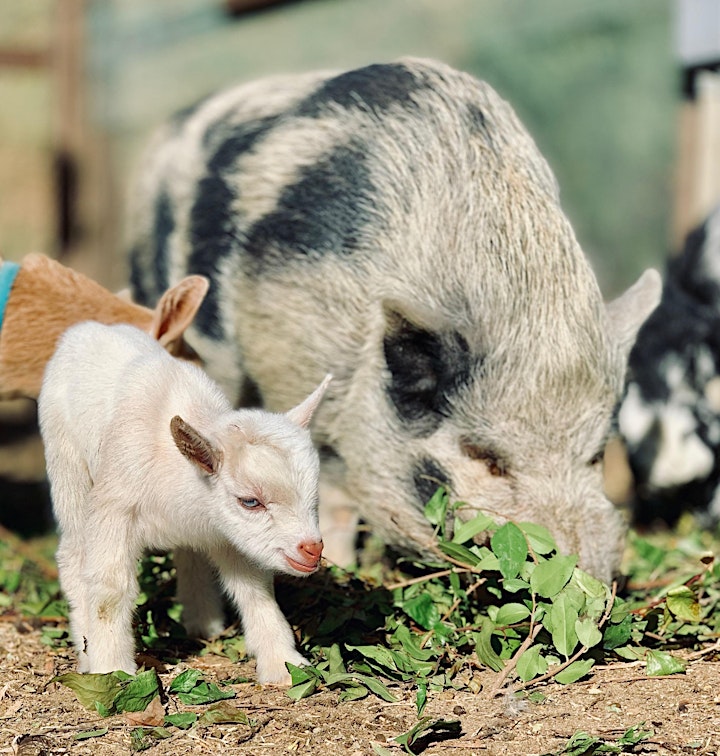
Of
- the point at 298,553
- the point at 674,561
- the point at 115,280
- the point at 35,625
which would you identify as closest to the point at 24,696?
the point at 35,625

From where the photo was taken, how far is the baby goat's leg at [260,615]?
11.4 ft

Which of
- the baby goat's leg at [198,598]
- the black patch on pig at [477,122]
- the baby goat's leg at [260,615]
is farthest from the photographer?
the black patch on pig at [477,122]

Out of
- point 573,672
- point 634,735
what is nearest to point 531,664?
point 573,672

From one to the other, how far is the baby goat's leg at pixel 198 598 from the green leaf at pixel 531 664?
3.59ft

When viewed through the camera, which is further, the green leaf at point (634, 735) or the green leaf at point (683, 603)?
the green leaf at point (683, 603)

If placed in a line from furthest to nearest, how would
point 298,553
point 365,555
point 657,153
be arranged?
1. point 657,153
2. point 365,555
3. point 298,553

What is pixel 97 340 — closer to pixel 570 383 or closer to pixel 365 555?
pixel 570 383

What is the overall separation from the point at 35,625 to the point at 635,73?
640 cm

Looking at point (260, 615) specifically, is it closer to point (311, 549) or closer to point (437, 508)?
point (311, 549)

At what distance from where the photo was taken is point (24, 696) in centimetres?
346

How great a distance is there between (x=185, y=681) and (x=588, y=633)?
49.8 inches

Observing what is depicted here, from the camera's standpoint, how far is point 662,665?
142 inches

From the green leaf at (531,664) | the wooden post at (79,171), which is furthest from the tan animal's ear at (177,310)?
the wooden post at (79,171)

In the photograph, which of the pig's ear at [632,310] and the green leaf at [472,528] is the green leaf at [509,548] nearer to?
the green leaf at [472,528]
